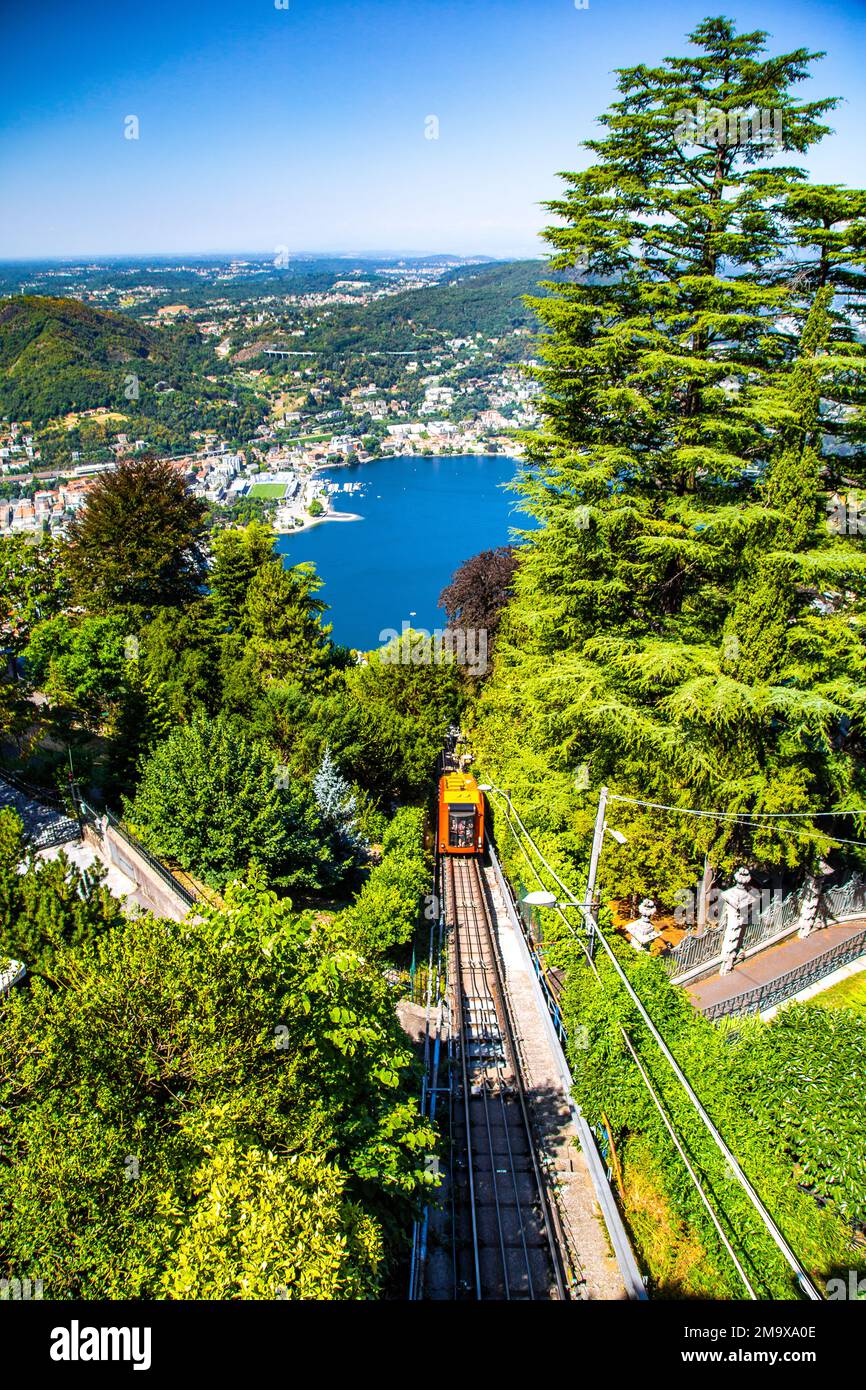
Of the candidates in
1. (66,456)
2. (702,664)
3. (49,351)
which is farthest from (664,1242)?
(49,351)

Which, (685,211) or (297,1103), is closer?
(297,1103)

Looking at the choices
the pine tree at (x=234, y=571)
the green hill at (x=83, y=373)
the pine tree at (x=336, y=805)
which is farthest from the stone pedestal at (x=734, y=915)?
the green hill at (x=83, y=373)

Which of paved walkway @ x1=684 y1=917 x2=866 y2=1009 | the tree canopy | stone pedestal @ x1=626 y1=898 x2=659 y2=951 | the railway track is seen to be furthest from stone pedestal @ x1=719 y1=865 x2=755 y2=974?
the tree canopy

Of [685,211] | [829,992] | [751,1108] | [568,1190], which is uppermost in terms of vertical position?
[685,211]

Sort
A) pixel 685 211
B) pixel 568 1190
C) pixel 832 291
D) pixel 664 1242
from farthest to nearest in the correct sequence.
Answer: pixel 685 211 < pixel 832 291 < pixel 568 1190 < pixel 664 1242

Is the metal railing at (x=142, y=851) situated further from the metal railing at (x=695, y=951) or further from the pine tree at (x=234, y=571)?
the pine tree at (x=234, y=571)

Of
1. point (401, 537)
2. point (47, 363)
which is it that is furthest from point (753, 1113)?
point (47, 363)

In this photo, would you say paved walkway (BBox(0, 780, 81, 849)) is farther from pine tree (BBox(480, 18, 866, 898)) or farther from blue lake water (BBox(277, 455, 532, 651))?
blue lake water (BBox(277, 455, 532, 651))

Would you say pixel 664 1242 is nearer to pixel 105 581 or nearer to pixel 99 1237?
pixel 99 1237
